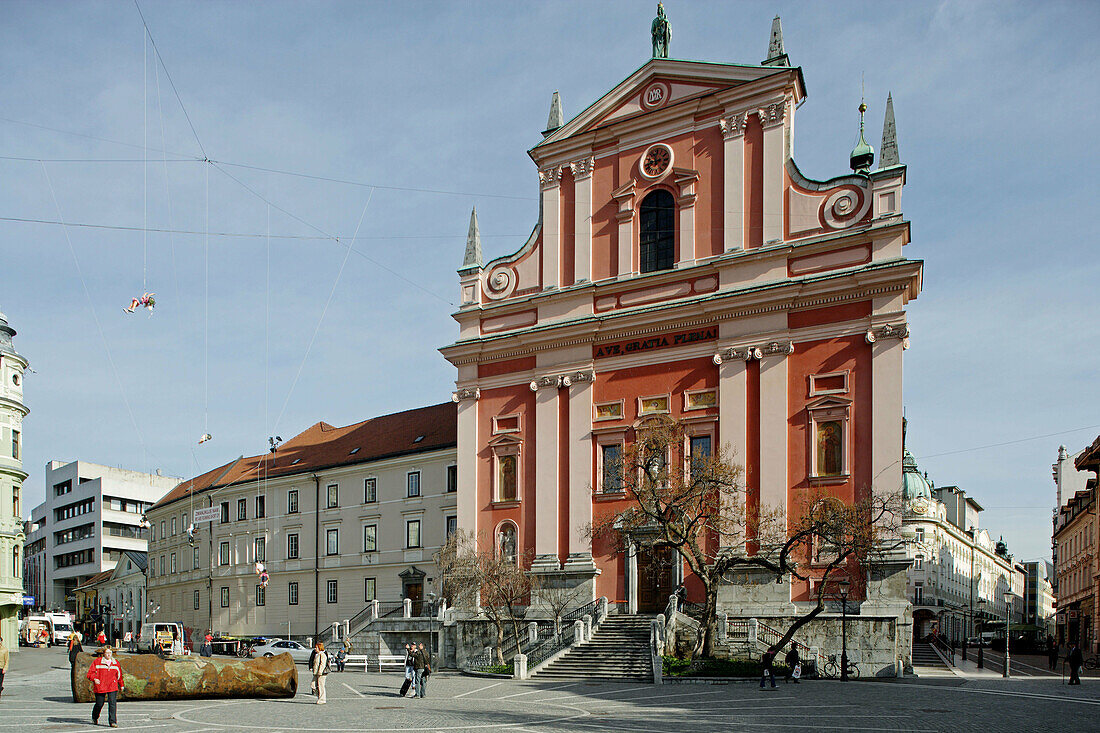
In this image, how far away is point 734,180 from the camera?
36531 millimetres

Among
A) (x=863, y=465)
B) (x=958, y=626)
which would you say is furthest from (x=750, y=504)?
(x=958, y=626)

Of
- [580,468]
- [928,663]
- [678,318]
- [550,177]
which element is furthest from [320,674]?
[928,663]

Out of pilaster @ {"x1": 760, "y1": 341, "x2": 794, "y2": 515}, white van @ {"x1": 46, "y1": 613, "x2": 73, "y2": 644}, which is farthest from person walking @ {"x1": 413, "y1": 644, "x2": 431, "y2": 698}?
white van @ {"x1": 46, "y1": 613, "x2": 73, "y2": 644}

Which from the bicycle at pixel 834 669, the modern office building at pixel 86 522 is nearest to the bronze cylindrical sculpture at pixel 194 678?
the bicycle at pixel 834 669

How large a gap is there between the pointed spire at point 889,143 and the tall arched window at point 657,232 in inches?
311

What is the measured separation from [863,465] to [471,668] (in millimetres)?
15341

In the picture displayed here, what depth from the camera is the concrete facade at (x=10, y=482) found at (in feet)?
168

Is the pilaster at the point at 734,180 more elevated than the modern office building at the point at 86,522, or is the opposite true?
the pilaster at the point at 734,180

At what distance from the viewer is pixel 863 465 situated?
106 ft

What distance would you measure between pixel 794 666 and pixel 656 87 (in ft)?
75.2

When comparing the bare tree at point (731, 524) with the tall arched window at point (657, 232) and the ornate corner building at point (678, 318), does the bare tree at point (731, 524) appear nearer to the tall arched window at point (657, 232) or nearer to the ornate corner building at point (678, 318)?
the ornate corner building at point (678, 318)

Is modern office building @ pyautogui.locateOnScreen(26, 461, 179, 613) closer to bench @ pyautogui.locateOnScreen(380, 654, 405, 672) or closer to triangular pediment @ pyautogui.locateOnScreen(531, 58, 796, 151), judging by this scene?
bench @ pyautogui.locateOnScreen(380, 654, 405, 672)

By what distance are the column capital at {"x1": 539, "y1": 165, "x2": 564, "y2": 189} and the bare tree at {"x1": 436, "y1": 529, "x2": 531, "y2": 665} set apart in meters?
14.8

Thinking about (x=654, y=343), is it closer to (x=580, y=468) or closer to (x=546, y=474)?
(x=580, y=468)
